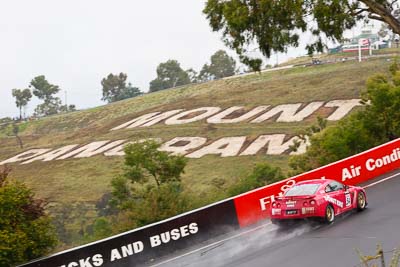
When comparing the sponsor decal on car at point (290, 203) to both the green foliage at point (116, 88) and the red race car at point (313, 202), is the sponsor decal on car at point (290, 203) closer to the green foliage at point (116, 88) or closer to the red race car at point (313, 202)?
the red race car at point (313, 202)

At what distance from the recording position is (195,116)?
62594 millimetres

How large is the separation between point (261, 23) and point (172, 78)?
303 feet

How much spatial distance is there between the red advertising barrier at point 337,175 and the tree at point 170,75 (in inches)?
3512

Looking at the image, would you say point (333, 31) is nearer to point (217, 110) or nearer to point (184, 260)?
point (184, 260)

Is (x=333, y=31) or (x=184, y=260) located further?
(x=333, y=31)

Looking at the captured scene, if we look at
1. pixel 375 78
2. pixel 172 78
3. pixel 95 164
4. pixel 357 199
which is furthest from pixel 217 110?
pixel 172 78

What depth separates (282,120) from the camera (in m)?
56.1

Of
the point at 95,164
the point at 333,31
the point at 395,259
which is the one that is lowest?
the point at 95,164

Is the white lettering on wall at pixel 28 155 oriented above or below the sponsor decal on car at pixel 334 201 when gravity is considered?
below

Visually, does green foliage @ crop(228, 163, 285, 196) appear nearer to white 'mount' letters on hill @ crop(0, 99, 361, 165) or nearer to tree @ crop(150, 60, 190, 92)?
white 'mount' letters on hill @ crop(0, 99, 361, 165)

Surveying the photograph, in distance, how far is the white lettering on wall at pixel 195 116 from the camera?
6131 centimetres

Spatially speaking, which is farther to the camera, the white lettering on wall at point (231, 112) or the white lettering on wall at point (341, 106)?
the white lettering on wall at point (231, 112)

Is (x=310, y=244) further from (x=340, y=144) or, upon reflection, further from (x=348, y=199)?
(x=340, y=144)

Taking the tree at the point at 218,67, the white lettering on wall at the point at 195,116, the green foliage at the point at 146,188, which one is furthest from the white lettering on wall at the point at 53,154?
the tree at the point at 218,67
